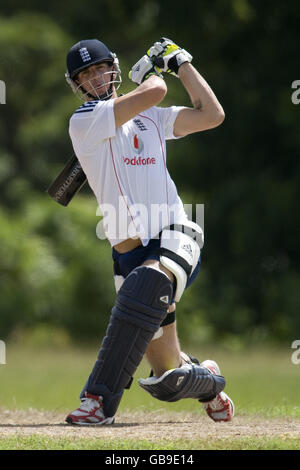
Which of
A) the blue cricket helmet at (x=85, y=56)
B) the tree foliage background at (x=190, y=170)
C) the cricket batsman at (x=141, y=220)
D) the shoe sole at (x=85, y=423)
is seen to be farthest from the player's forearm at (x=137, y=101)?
the tree foliage background at (x=190, y=170)

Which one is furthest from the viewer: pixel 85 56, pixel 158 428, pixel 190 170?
pixel 190 170

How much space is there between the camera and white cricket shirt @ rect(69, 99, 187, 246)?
494 cm

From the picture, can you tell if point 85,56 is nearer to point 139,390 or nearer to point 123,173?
point 123,173

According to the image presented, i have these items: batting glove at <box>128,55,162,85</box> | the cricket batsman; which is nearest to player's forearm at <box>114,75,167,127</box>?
the cricket batsman

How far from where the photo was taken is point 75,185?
5.40 m

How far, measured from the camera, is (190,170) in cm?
1961

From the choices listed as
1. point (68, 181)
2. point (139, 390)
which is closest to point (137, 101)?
point (68, 181)

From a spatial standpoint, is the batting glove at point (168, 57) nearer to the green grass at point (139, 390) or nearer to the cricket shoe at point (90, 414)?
the cricket shoe at point (90, 414)

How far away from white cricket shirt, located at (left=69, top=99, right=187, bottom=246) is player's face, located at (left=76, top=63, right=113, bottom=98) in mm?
170

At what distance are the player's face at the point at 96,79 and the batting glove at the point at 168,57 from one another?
27 centimetres

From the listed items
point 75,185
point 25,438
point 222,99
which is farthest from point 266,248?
point 25,438

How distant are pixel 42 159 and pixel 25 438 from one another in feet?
51.0

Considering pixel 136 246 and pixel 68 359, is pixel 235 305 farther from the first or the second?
pixel 136 246

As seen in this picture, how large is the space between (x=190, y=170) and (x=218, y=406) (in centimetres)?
1448
